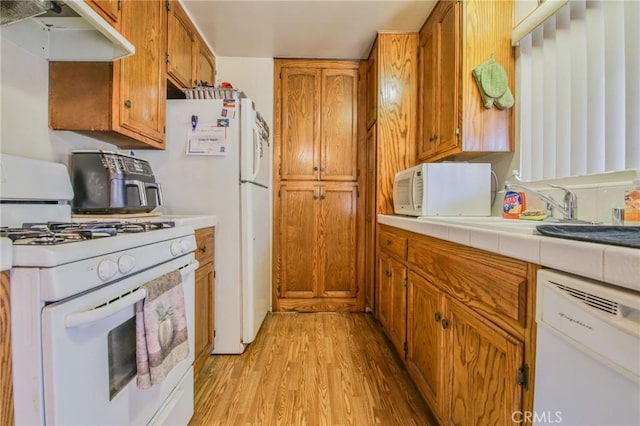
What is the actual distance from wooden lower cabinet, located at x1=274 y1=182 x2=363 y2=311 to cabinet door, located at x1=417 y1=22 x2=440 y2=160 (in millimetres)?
803

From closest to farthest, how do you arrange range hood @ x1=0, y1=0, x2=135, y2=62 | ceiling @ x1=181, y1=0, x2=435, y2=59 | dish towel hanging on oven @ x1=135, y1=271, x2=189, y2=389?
1. dish towel hanging on oven @ x1=135, y1=271, x2=189, y2=389
2. range hood @ x1=0, y1=0, x2=135, y2=62
3. ceiling @ x1=181, y1=0, x2=435, y2=59

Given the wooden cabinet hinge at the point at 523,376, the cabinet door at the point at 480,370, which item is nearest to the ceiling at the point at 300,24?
the cabinet door at the point at 480,370

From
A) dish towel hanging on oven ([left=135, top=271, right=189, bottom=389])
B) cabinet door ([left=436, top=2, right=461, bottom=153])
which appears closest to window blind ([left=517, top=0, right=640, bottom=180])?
cabinet door ([left=436, top=2, right=461, bottom=153])

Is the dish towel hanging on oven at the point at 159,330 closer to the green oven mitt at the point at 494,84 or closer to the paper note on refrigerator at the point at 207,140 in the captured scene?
the paper note on refrigerator at the point at 207,140

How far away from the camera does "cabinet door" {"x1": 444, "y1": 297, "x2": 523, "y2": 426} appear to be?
2.59ft

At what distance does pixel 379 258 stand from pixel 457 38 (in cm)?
152

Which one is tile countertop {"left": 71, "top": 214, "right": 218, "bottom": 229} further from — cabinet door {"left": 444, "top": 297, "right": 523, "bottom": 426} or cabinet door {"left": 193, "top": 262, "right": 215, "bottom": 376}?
cabinet door {"left": 444, "top": 297, "right": 523, "bottom": 426}

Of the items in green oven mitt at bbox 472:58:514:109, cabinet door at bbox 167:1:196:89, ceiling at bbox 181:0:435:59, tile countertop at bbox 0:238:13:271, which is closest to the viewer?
tile countertop at bbox 0:238:13:271

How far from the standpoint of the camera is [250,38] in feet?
7.91

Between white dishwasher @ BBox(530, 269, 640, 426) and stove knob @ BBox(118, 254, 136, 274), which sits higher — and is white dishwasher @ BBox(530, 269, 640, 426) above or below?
below

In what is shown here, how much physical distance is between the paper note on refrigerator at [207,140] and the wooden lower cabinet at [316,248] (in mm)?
912

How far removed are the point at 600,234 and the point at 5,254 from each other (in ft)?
4.16

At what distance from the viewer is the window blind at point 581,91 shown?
1.12 meters

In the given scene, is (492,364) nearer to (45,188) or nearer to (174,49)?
(45,188)
